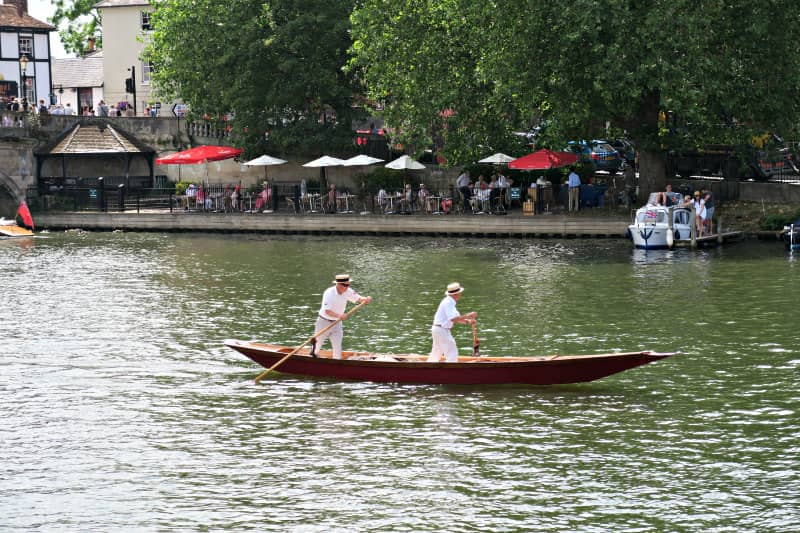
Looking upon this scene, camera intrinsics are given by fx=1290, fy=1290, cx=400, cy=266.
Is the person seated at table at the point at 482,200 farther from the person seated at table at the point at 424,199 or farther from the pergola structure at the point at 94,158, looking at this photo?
the pergola structure at the point at 94,158

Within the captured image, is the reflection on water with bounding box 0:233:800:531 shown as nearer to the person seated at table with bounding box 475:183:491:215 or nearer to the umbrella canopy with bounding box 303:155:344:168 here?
the person seated at table with bounding box 475:183:491:215

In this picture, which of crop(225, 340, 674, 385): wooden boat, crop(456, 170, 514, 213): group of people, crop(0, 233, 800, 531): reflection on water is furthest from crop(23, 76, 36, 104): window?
crop(225, 340, 674, 385): wooden boat

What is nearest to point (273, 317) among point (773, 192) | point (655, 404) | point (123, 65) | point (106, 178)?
point (655, 404)

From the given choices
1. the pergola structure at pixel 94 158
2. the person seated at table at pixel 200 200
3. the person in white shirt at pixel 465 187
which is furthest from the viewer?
the pergola structure at pixel 94 158

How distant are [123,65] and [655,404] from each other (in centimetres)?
6589

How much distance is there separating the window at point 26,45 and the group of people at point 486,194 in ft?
138

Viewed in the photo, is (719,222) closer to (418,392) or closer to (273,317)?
(273,317)

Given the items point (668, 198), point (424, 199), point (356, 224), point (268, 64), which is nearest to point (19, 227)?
point (268, 64)

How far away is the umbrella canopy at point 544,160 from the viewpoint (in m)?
51.1

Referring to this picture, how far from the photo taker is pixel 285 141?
197ft

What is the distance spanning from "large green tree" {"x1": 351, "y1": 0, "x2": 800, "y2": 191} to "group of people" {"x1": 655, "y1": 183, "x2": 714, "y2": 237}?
9.33ft

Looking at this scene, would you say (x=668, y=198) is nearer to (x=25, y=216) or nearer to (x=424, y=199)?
(x=424, y=199)

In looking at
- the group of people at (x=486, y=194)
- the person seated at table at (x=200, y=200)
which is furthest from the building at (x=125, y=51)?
the group of people at (x=486, y=194)

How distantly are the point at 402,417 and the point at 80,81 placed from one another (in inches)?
3121
